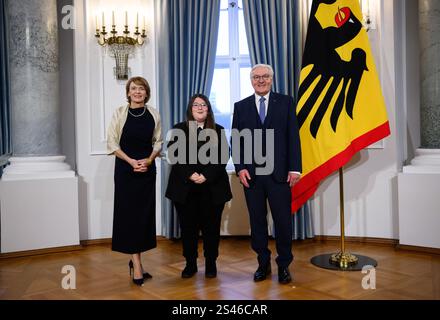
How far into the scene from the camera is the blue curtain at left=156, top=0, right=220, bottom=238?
14.4 feet

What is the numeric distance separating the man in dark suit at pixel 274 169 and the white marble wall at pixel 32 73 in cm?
212

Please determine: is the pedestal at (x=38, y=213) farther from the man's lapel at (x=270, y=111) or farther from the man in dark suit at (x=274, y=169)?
the man's lapel at (x=270, y=111)

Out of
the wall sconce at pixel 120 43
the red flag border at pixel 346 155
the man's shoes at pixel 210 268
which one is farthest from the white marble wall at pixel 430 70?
the wall sconce at pixel 120 43

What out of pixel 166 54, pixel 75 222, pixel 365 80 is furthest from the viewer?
pixel 166 54

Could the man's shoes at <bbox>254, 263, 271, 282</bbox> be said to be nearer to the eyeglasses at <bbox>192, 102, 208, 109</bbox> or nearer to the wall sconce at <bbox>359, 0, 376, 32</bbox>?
the eyeglasses at <bbox>192, 102, 208, 109</bbox>

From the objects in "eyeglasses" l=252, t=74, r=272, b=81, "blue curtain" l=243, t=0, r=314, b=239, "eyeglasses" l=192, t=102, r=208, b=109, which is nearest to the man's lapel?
"eyeglasses" l=252, t=74, r=272, b=81

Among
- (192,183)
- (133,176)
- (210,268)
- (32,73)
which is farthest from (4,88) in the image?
(210,268)

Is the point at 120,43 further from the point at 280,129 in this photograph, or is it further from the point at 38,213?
the point at 280,129

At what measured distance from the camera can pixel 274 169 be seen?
9.61ft

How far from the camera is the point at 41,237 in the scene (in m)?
4.00

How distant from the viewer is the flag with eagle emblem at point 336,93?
3.52 metres

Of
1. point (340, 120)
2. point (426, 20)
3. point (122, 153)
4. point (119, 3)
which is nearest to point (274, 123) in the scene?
point (340, 120)
